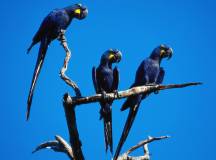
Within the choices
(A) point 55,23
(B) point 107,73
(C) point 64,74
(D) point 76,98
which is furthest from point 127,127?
(A) point 55,23

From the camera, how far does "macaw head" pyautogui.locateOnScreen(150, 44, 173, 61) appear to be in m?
8.23

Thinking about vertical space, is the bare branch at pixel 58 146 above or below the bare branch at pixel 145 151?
above

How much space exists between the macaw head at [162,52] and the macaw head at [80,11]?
183cm

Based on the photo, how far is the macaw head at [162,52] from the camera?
27.0ft

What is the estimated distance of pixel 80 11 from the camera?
7.46m

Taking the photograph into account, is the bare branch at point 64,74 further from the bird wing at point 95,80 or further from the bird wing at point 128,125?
the bird wing at point 95,80

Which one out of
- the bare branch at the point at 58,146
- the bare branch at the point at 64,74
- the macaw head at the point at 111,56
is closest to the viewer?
the bare branch at the point at 64,74

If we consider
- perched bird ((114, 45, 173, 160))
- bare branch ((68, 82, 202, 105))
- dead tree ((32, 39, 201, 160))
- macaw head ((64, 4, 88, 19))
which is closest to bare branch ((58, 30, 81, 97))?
dead tree ((32, 39, 201, 160))

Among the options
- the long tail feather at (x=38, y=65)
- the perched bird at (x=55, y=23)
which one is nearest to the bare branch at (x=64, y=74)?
the long tail feather at (x=38, y=65)

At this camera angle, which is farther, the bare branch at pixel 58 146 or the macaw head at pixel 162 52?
the macaw head at pixel 162 52

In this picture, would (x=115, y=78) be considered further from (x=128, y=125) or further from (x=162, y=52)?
(x=128, y=125)

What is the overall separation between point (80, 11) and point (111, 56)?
112 centimetres

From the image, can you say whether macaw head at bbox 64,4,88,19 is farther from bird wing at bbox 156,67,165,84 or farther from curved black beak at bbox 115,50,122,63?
bird wing at bbox 156,67,165,84

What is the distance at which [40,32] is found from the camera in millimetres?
7016
